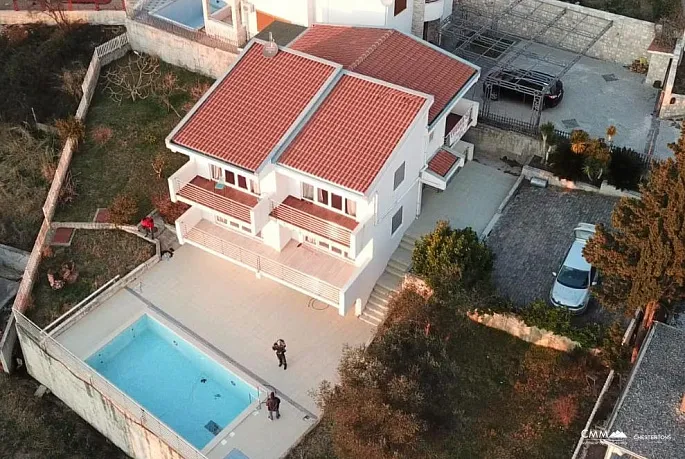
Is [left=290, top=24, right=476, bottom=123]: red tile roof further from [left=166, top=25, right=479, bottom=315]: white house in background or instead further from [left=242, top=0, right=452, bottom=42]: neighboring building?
[left=242, top=0, right=452, bottom=42]: neighboring building

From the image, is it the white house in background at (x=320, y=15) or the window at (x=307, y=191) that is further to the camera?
the white house in background at (x=320, y=15)

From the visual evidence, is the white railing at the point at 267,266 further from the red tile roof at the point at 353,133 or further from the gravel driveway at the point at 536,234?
the gravel driveway at the point at 536,234

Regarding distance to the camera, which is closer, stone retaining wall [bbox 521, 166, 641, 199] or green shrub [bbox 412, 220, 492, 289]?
green shrub [bbox 412, 220, 492, 289]

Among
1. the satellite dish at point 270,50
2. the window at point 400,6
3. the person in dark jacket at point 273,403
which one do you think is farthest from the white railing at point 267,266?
the window at point 400,6

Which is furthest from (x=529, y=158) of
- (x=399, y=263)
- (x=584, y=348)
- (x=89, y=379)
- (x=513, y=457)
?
(x=89, y=379)

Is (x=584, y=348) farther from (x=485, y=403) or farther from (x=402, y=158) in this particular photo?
(x=402, y=158)

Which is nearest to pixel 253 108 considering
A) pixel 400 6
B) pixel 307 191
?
pixel 307 191

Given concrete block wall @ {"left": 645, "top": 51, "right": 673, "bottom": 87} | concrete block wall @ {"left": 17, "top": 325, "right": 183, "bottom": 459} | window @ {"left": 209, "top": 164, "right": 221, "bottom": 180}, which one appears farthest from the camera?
concrete block wall @ {"left": 645, "top": 51, "right": 673, "bottom": 87}

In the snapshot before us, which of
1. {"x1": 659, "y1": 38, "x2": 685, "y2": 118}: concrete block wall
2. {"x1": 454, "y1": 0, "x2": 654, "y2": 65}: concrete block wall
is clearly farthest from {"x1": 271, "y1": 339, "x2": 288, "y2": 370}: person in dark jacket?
{"x1": 454, "y1": 0, "x2": 654, "y2": 65}: concrete block wall
